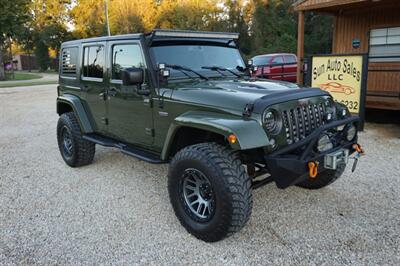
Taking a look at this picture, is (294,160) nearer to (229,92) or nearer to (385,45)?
(229,92)

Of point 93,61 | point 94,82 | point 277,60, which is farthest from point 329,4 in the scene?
point 94,82

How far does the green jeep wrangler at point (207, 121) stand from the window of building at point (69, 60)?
0.22 m

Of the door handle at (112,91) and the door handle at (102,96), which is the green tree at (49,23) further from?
the door handle at (112,91)

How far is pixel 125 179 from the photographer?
5.14 m

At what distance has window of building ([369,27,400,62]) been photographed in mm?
9812

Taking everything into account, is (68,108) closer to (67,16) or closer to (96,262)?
(96,262)

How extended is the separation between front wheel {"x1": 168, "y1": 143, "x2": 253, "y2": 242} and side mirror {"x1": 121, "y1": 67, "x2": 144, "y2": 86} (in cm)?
95

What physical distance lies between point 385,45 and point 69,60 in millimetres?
8472

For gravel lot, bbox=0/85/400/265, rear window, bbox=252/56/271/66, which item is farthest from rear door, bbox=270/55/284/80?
gravel lot, bbox=0/85/400/265

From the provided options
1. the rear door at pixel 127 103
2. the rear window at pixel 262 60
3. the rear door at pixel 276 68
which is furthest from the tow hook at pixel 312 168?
the rear window at pixel 262 60

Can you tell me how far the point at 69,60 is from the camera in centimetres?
566

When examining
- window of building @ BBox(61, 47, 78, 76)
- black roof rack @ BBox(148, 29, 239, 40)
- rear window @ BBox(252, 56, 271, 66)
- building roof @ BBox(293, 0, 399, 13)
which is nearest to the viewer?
black roof rack @ BBox(148, 29, 239, 40)

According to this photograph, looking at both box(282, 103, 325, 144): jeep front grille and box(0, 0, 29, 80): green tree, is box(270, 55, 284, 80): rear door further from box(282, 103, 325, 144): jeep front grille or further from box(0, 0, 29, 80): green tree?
box(0, 0, 29, 80): green tree

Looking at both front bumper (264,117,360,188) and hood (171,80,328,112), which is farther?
hood (171,80,328,112)
